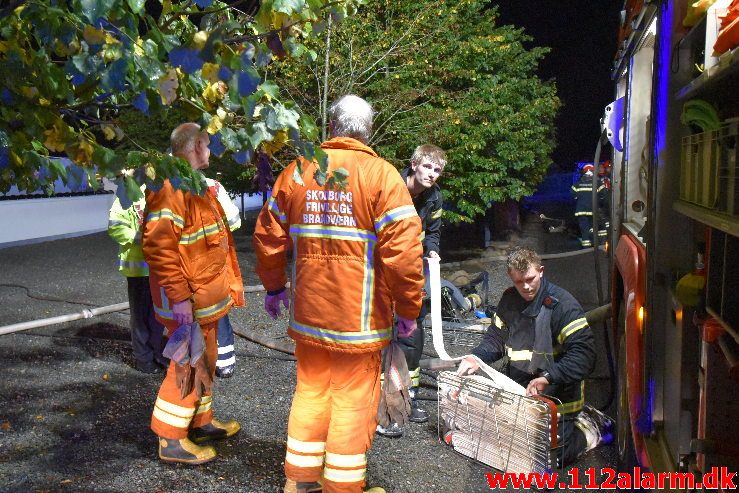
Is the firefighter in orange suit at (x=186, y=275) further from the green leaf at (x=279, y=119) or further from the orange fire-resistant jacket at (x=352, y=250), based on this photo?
the green leaf at (x=279, y=119)

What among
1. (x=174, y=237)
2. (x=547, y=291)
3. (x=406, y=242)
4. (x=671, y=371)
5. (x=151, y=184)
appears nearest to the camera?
(x=151, y=184)

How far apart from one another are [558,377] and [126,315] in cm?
535

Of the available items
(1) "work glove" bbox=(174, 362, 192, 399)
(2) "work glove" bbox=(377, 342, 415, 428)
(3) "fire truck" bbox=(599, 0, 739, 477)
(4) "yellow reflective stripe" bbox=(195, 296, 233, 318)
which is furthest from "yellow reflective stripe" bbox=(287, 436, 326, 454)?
(3) "fire truck" bbox=(599, 0, 739, 477)

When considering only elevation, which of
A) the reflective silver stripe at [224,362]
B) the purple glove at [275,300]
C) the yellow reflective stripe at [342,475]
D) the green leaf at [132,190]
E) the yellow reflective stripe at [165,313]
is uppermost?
the green leaf at [132,190]

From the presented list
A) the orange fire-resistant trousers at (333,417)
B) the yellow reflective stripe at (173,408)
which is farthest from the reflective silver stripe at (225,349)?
the orange fire-resistant trousers at (333,417)

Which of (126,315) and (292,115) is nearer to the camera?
(292,115)

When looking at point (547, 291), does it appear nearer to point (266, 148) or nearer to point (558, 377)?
point (558, 377)

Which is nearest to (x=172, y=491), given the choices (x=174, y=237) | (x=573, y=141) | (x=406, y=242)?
(x=174, y=237)

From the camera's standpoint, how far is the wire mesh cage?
351 cm

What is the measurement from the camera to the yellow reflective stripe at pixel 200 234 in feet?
12.0

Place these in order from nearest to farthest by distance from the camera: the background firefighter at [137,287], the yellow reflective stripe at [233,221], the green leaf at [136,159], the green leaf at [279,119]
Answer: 1. the green leaf at [279,119]
2. the green leaf at [136,159]
3. the yellow reflective stripe at [233,221]
4. the background firefighter at [137,287]

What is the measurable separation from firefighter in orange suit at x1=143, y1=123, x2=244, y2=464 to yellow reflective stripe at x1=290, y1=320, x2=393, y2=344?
0.77 m

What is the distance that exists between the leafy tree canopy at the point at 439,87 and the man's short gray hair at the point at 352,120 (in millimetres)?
6208

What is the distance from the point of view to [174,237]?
3.52m
